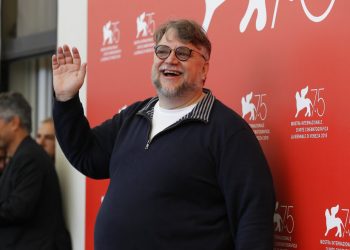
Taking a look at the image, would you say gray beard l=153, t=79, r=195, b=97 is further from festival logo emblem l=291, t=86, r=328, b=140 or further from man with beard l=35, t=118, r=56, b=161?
man with beard l=35, t=118, r=56, b=161

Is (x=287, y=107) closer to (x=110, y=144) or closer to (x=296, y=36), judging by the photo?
(x=296, y=36)

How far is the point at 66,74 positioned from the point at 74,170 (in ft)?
4.12


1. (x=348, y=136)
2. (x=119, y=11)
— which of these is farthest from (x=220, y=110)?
(x=119, y=11)

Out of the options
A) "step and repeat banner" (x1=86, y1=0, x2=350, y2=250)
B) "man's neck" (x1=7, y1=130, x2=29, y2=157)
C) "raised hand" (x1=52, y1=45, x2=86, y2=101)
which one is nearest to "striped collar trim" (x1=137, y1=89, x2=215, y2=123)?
"step and repeat banner" (x1=86, y1=0, x2=350, y2=250)

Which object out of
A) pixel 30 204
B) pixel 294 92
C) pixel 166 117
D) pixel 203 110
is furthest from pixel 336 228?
pixel 30 204

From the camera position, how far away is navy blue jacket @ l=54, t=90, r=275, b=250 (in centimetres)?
258

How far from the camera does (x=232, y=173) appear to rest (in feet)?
8.48

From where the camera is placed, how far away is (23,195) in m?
3.98

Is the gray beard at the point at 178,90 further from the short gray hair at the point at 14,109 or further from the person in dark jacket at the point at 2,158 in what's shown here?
the person in dark jacket at the point at 2,158

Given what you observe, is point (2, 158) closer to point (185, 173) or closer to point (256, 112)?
point (256, 112)

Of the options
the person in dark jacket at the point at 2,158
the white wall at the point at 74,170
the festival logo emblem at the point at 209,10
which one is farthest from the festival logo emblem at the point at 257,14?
the person in dark jacket at the point at 2,158

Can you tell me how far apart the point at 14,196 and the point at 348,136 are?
6.59ft

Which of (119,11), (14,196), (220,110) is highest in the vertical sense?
(119,11)

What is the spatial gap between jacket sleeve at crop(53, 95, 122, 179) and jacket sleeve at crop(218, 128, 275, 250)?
634 mm
